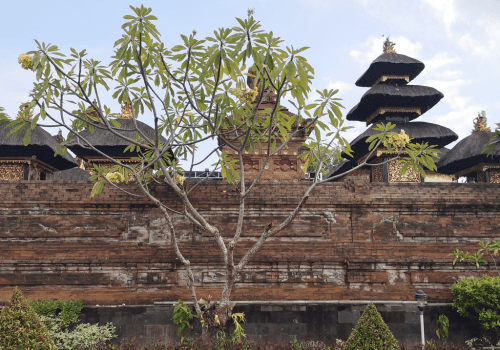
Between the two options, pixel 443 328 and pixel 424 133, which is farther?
pixel 424 133

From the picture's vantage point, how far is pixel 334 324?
7586mm

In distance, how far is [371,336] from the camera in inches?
207

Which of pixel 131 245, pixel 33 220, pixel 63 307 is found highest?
pixel 33 220

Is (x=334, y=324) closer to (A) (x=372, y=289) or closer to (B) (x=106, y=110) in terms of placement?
(A) (x=372, y=289)

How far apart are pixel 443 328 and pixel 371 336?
336 centimetres

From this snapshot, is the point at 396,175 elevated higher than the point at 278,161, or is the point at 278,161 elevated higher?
the point at 278,161

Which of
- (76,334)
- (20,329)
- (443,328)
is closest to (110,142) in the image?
(76,334)

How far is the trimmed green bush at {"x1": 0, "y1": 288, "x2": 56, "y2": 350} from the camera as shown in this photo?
512cm

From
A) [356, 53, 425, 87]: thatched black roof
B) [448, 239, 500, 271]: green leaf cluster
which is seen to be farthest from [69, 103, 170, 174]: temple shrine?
[356, 53, 425, 87]: thatched black roof

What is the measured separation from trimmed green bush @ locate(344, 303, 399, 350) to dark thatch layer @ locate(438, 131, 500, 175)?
9.71 meters

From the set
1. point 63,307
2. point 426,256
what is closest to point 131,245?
point 63,307

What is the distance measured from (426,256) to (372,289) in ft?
4.88

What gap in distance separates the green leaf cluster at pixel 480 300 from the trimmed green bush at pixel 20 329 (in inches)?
295

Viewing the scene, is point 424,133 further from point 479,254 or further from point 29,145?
point 29,145
